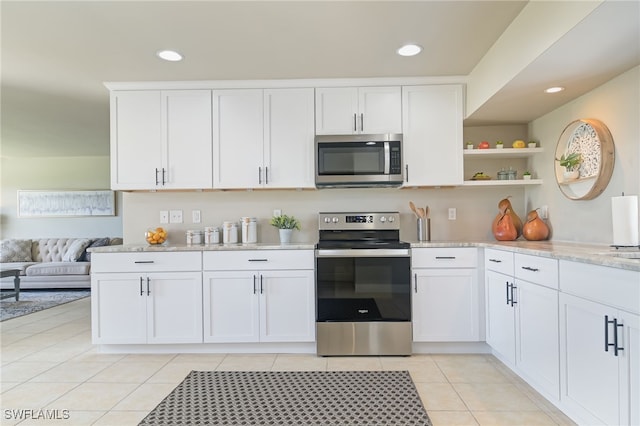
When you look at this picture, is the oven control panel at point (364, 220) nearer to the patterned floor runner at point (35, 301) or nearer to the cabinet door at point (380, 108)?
the cabinet door at point (380, 108)

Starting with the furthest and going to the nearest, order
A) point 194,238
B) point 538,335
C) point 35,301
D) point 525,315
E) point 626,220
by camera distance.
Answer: point 35,301 → point 194,238 → point 525,315 → point 538,335 → point 626,220

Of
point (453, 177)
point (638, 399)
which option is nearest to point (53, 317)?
point (453, 177)

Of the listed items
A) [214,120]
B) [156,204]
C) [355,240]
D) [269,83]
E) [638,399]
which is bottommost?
[638,399]

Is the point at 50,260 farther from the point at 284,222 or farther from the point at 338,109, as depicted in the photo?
the point at 338,109

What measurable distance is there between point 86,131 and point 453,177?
475 centimetres

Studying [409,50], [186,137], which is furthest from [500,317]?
[186,137]

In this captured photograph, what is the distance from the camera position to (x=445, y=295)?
111 inches

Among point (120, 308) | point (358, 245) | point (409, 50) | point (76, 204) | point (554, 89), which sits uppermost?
point (409, 50)

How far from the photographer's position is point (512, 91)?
2482 millimetres

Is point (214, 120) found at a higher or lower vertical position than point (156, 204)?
higher

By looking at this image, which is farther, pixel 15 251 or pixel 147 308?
pixel 15 251

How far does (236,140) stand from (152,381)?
194 cm

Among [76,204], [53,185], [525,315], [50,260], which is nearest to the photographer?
[525,315]

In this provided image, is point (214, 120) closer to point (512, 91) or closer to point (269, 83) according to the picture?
point (269, 83)
